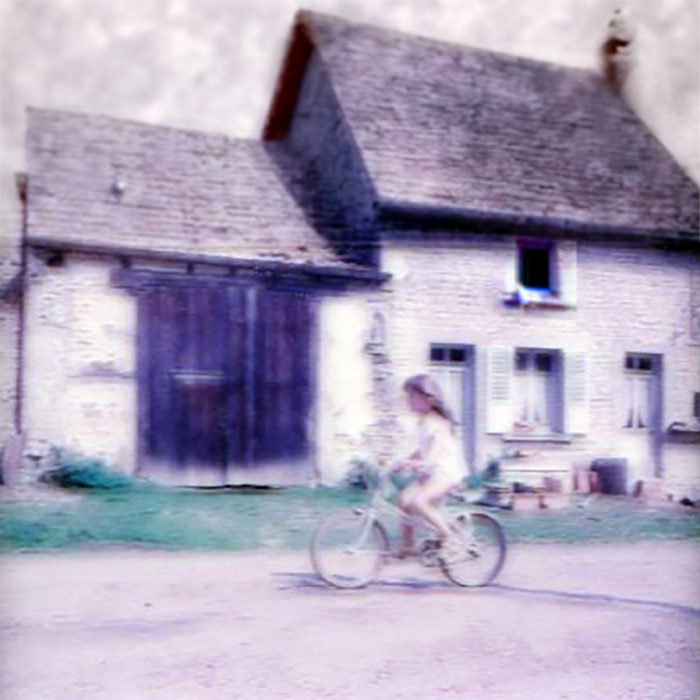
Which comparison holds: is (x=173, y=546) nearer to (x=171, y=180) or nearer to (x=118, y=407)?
(x=118, y=407)

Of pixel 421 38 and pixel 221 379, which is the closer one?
pixel 221 379

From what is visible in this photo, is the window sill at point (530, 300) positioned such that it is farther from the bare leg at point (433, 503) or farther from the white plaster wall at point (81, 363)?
the white plaster wall at point (81, 363)

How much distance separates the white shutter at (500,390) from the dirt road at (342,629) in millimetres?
374

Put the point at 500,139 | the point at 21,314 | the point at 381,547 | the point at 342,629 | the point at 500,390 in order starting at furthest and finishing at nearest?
1. the point at 500,139
2. the point at 500,390
3. the point at 381,547
4. the point at 342,629
5. the point at 21,314

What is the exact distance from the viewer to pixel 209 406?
262 centimetres

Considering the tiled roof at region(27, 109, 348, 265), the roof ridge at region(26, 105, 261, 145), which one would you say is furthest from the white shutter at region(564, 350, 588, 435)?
the roof ridge at region(26, 105, 261, 145)

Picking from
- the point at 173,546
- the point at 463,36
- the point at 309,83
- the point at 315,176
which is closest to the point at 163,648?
the point at 173,546

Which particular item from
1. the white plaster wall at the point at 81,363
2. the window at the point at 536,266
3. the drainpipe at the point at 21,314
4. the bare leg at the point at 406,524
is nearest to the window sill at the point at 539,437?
the bare leg at the point at 406,524

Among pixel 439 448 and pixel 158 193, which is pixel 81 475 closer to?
pixel 158 193

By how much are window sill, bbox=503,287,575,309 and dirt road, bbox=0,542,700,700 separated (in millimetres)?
725

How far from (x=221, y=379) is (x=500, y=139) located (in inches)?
47.9

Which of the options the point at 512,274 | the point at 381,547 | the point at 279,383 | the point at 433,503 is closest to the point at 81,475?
the point at 279,383

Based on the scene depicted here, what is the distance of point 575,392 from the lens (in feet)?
9.78

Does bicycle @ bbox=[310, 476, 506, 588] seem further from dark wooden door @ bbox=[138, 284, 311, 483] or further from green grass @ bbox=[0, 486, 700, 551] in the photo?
dark wooden door @ bbox=[138, 284, 311, 483]
